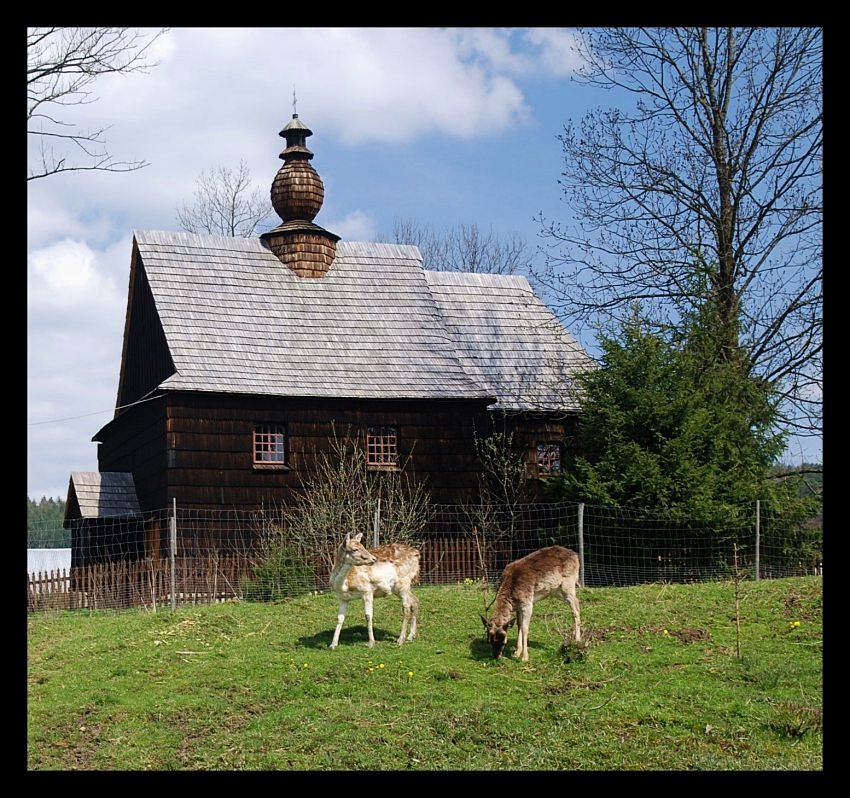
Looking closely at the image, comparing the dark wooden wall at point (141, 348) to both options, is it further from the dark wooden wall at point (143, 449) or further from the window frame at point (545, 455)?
the window frame at point (545, 455)

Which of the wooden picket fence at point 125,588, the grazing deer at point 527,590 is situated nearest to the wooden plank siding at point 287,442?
the wooden picket fence at point 125,588

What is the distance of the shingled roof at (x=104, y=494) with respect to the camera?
29.1 meters

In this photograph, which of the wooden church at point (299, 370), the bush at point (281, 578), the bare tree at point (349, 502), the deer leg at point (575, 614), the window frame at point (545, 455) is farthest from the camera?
the window frame at point (545, 455)

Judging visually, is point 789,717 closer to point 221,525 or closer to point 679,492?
point 679,492

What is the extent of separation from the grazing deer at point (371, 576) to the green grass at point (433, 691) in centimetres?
49

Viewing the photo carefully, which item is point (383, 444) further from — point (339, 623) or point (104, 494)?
point (339, 623)

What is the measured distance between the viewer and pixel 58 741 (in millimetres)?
12875

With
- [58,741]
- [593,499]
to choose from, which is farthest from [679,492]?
[58,741]

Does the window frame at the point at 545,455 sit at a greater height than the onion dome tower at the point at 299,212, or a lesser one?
lesser

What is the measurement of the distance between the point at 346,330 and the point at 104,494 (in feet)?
24.8

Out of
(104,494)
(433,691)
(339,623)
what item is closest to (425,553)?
(104,494)

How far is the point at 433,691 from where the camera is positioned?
1387 cm

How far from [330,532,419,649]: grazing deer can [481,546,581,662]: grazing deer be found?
126 cm

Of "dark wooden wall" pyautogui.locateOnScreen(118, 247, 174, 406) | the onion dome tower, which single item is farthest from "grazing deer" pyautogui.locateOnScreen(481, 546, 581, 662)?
the onion dome tower
